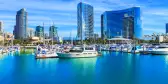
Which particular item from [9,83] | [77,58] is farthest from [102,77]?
[77,58]

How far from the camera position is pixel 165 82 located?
3888 centimetres

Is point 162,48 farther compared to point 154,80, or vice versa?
point 162,48

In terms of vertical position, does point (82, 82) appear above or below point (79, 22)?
below

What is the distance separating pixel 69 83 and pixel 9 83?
772 cm

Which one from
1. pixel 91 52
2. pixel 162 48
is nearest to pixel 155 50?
pixel 162 48

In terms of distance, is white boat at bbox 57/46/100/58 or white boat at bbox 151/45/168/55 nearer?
white boat at bbox 57/46/100/58

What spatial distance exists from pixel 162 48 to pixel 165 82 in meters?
63.2

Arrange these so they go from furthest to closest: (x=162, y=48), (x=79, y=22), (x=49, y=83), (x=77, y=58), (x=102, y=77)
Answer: (x=79, y=22), (x=162, y=48), (x=77, y=58), (x=102, y=77), (x=49, y=83)

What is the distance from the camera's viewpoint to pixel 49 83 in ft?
126

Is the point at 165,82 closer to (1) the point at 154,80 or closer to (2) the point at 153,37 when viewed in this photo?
(1) the point at 154,80

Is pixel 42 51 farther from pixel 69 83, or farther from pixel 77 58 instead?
pixel 69 83

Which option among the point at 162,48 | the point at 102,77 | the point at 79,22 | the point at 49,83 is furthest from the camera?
the point at 79,22

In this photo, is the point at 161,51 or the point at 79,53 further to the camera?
the point at 161,51

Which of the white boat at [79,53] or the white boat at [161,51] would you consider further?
the white boat at [161,51]
